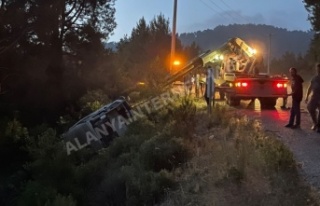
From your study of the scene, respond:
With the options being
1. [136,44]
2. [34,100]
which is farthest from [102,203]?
[136,44]

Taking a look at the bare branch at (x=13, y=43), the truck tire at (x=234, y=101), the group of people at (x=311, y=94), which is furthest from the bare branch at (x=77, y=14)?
the group of people at (x=311, y=94)

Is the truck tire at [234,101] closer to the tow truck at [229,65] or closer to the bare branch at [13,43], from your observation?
the tow truck at [229,65]

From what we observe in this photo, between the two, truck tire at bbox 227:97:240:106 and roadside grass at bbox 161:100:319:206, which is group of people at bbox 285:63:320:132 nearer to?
roadside grass at bbox 161:100:319:206

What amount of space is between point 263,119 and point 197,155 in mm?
6983

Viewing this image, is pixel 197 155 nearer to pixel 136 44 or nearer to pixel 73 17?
pixel 73 17

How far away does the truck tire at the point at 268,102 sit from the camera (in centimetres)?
2146

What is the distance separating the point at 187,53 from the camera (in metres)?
68.9

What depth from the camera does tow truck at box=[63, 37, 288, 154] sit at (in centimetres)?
1666

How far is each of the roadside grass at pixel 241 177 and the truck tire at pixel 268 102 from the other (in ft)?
35.2

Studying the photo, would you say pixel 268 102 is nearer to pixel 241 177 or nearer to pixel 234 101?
pixel 234 101

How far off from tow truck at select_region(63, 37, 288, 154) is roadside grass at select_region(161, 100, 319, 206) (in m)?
5.42

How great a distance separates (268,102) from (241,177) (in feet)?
46.7

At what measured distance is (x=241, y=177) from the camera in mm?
8047

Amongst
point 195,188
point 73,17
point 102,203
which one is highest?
point 73,17
